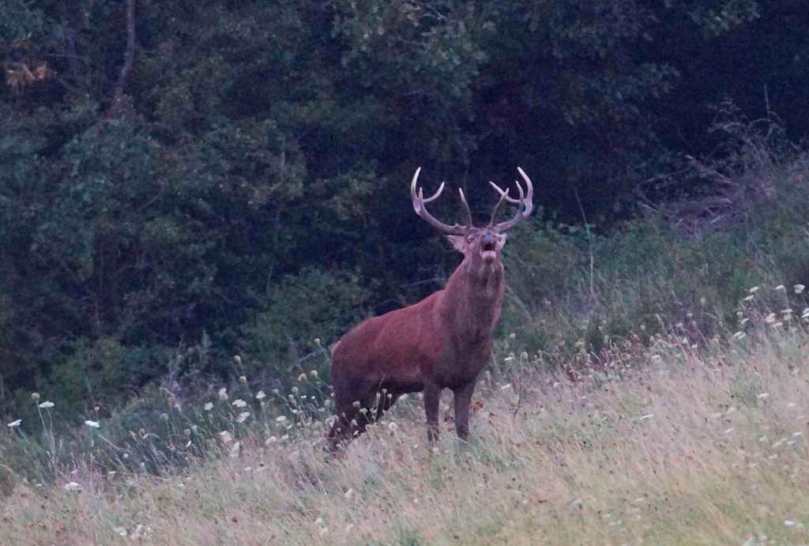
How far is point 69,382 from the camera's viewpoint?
1811 centimetres

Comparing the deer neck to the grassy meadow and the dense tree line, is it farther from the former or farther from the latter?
the dense tree line

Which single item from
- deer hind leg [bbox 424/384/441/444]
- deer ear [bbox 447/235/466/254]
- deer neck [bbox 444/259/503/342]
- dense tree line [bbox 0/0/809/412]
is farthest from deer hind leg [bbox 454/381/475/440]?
Answer: dense tree line [bbox 0/0/809/412]

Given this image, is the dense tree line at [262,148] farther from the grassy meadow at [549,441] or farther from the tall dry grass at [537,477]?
the tall dry grass at [537,477]

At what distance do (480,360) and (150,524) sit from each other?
2.44 m

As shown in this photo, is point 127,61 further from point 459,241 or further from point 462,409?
point 462,409

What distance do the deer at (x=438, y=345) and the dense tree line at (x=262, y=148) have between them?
5.29 m

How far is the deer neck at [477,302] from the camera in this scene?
36.6ft

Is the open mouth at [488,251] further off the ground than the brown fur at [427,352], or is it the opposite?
the open mouth at [488,251]

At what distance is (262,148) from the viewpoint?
18.2 metres

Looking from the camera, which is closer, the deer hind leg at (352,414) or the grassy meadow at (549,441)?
the grassy meadow at (549,441)

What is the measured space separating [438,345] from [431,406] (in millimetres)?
408

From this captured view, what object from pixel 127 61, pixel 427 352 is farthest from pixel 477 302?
pixel 127 61

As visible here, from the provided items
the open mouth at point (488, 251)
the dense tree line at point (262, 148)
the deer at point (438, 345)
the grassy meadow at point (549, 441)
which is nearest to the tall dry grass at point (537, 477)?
the grassy meadow at point (549, 441)

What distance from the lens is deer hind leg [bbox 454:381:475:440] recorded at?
36.2 feet
